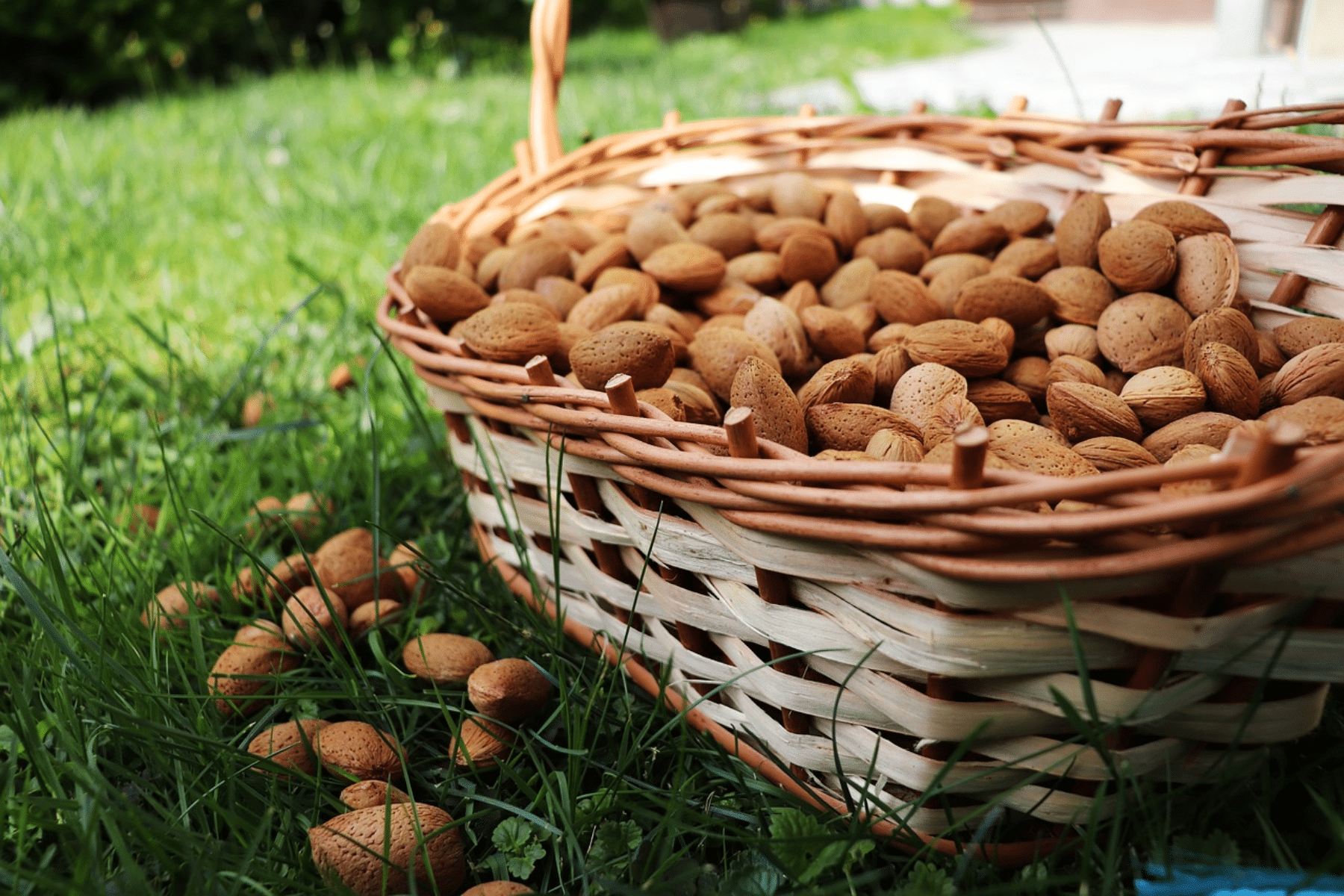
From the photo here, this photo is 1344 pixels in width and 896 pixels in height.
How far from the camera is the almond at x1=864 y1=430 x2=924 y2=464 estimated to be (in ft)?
2.51

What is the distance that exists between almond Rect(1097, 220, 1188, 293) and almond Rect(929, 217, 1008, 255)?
161 millimetres

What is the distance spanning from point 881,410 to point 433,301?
0.51m

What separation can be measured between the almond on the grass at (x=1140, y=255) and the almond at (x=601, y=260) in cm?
58

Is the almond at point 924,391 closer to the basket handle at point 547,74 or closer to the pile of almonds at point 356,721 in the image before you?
the pile of almonds at point 356,721

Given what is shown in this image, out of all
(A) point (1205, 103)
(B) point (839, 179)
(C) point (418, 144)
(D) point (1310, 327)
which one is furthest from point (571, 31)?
(D) point (1310, 327)

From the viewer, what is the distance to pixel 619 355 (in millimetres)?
879

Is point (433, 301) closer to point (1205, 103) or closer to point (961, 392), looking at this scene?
point (961, 392)

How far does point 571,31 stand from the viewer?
21.1 feet

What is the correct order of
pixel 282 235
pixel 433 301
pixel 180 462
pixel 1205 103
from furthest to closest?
1. pixel 1205 103
2. pixel 282 235
3. pixel 180 462
4. pixel 433 301

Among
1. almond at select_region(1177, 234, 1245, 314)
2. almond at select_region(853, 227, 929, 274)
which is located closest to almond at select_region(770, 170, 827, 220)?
almond at select_region(853, 227, 929, 274)

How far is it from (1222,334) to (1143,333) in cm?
8

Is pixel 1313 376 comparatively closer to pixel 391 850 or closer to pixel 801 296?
pixel 801 296

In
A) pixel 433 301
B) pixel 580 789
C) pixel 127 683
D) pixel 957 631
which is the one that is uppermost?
pixel 433 301

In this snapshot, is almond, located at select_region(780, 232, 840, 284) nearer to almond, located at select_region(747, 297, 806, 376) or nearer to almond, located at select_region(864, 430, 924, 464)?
almond, located at select_region(747, 297, 806, 376)
